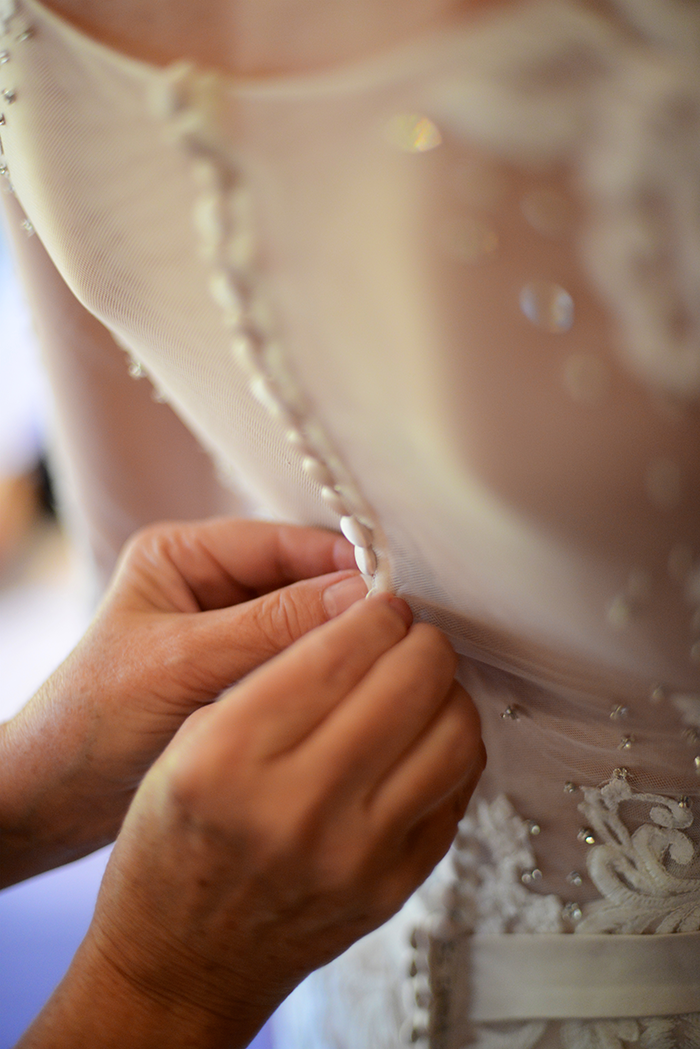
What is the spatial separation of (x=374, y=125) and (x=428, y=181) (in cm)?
2

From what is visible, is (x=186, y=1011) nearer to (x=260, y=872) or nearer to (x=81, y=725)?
(x=260, y=872)

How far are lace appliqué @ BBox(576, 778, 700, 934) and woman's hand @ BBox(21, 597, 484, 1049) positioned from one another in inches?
3.4

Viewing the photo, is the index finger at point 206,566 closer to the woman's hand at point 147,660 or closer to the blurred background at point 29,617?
the woman's hand at point 147,660

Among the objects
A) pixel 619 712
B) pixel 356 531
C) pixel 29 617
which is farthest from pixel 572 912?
pixel 29 617

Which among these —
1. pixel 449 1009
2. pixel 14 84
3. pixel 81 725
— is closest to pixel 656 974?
pixel 449 1009

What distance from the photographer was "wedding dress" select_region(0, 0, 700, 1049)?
0.22 meters

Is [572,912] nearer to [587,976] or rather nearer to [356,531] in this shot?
[587,976]

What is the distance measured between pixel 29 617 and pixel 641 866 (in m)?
1.60

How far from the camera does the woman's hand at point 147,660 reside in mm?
422

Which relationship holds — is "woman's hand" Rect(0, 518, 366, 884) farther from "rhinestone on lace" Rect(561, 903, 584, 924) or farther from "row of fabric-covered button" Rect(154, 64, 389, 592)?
"rhinestone on lace" Rect(561, 903, 584, 924)

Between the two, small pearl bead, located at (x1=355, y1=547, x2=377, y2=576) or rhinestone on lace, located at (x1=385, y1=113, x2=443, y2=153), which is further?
small pearl bead, located at (x1=355, y1=547, x2=377, y2=576)

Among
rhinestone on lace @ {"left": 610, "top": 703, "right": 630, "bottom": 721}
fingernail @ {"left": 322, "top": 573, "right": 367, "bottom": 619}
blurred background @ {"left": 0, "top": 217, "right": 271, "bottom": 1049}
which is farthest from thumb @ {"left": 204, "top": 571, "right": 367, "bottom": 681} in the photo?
blurred background @ {"left": 0, "top": 217, "right": 271, "bottom": 1049}

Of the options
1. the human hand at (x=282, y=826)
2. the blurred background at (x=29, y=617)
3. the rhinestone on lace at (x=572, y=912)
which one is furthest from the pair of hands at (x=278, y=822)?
the blurred background at (x=29, y=617)

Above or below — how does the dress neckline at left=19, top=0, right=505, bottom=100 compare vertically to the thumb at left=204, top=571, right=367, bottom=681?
above
